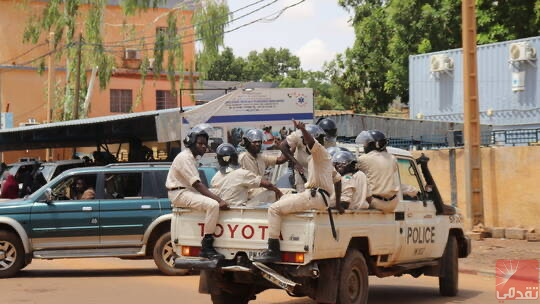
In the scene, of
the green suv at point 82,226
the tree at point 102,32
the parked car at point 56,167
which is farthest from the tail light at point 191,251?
the tree at point 102,32

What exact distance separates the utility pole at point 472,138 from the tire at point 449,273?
7.99 metres

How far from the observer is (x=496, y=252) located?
1805 centimetres

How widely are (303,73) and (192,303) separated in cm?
7791

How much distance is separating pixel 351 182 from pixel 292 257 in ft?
5.09

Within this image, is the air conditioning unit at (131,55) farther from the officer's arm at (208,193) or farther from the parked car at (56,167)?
the officer's arm at (208,193)

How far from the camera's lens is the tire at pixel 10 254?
14.6 metres

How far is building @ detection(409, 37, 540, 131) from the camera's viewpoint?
28.6m

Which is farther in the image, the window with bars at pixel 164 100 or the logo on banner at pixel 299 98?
the window with bars at pixel 164 100

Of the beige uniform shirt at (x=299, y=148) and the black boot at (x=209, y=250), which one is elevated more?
the beige uniform shirt at (x=299, y=148)

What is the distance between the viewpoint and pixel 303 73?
88.4 meters

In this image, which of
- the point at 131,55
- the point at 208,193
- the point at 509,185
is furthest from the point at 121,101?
the point at 208,193

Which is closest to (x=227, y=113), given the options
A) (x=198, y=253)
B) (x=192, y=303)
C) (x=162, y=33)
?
(x=192, y=303)

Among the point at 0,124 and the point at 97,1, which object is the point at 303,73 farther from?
the point at 97,1

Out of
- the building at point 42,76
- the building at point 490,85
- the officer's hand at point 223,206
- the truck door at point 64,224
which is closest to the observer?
the officer's hand at point 223,206
